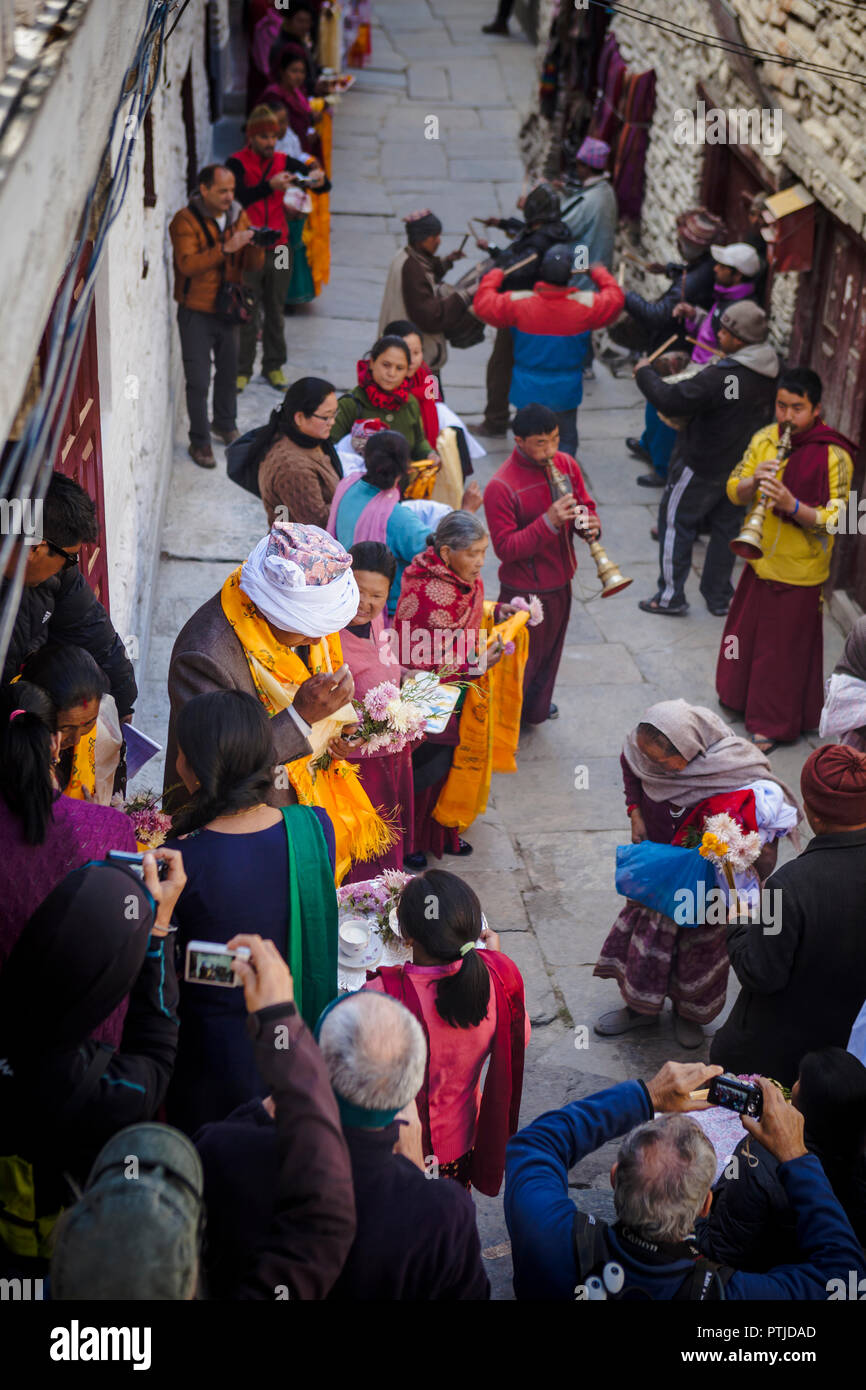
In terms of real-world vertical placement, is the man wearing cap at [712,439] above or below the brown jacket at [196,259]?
below

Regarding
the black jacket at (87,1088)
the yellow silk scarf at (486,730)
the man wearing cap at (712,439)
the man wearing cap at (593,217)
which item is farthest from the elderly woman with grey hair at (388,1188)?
the man wearing cap at (593,217)

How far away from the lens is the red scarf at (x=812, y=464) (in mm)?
6668

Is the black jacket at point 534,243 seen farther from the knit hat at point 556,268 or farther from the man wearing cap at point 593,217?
the man wearing cap at point 593,217

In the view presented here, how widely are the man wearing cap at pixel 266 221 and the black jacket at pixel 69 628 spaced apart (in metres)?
5.68

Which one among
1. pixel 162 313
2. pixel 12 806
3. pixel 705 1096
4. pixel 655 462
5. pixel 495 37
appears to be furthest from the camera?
pixel 495 37

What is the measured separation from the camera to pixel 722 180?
1070 cm

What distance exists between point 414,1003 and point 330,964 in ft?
0.84

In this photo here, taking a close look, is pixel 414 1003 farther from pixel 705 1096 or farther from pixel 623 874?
pixel 623 874

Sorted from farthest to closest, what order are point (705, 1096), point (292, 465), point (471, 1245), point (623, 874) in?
1. point (292, 465)
2. point (623, 874)
3. point (705, 1096)
4. point (471, 1245)

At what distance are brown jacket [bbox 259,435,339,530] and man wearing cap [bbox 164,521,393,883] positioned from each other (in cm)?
154

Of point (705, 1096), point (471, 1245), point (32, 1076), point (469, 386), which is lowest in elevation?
point (469, 386)

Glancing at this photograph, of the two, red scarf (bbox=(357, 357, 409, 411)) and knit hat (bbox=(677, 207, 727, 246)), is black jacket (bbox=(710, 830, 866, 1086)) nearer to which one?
red scarf (bbox=(357, 357, 409, 411))

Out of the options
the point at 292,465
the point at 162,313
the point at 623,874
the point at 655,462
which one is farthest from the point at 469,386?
the point at 623,874

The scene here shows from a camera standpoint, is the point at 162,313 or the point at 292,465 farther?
the point at 162,313
